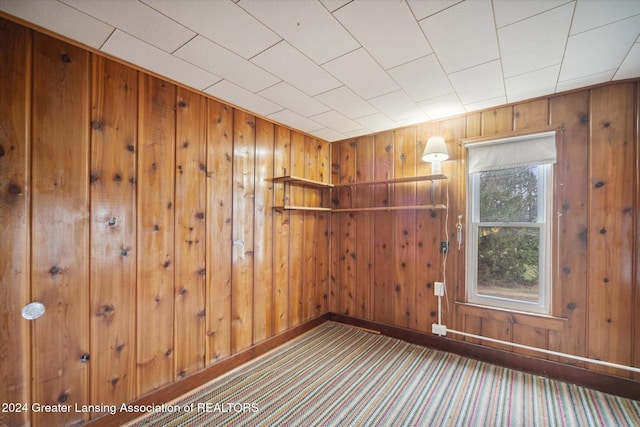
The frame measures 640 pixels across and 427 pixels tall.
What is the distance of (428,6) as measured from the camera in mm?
1341

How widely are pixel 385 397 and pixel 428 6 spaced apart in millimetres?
2550

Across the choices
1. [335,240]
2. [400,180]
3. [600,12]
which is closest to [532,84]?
[600,12]

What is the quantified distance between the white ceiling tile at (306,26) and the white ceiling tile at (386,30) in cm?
7

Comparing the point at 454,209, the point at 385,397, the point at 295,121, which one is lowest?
the point at 385,397

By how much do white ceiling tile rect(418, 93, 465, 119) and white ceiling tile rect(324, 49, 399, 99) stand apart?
1.54ft

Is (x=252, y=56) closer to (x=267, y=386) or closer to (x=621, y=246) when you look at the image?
(x=267, y=386)

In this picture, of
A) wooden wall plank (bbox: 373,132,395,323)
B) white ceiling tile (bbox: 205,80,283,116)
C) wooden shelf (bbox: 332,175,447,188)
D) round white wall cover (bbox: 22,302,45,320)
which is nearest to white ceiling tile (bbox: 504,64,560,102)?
wooden shelf (bbox: 332,175,447,188)

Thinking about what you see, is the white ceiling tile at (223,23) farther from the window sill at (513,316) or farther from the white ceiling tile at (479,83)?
the window sill at (513,316)

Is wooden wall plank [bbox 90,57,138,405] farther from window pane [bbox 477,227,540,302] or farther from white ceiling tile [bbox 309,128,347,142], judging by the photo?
window pane [bbox 477,227,540,302]

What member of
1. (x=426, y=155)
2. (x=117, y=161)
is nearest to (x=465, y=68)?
(x=426, y=155)

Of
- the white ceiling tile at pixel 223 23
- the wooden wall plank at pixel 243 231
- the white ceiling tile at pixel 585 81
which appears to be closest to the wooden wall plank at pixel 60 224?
the white ceiling tile at pixel 223 23

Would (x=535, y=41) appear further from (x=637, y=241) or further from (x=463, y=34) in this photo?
(x=637, y=241)

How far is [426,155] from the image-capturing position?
267cm

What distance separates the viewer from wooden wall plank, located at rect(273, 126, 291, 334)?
293 centimetres
